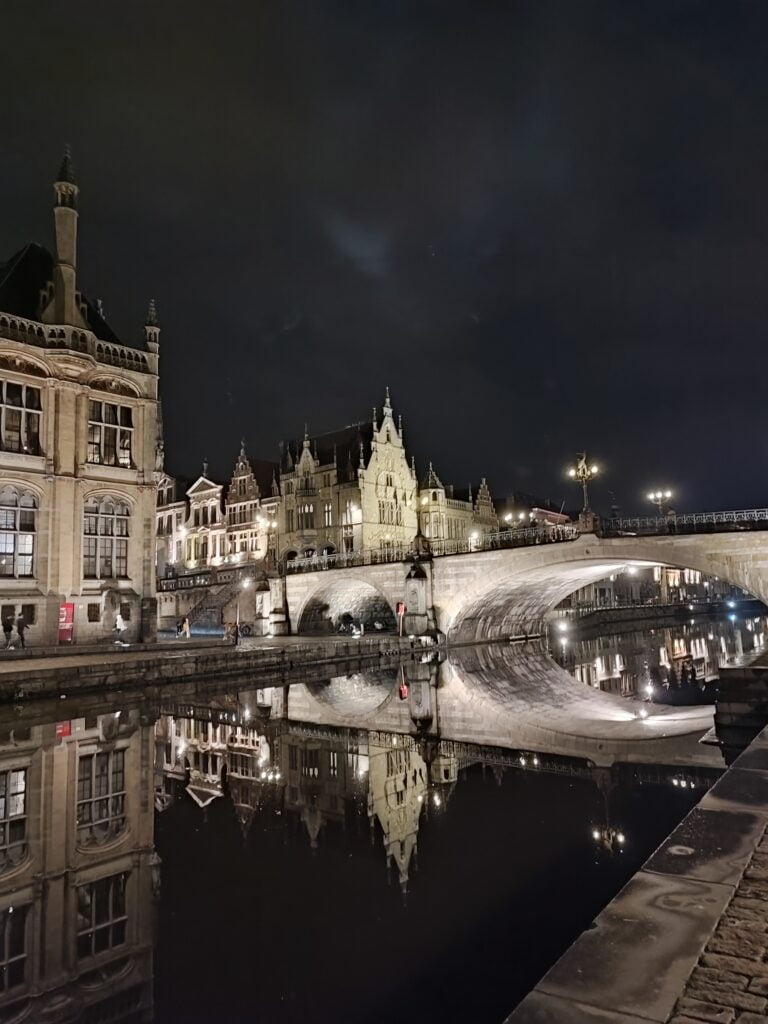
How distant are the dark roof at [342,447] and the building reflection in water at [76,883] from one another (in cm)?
4644

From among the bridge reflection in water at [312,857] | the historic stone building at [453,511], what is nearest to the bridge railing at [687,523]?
the bridge reflection in water at [312,857]

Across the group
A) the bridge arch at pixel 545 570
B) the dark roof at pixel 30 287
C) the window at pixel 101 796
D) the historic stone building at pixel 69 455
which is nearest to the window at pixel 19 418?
the historic stone building at pixel 69 455

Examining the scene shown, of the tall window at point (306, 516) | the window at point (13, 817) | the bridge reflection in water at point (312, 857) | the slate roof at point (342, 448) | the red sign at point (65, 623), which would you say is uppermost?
the slate roof at point (342, 448)

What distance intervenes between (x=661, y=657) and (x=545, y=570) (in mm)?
7936

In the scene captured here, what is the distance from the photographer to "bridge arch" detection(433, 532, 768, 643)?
1073 inches

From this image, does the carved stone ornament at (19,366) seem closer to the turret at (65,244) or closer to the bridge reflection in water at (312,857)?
the turret at (65,244)

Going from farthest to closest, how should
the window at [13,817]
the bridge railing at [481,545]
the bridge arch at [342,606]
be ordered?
the bridge arch at [342,606] < the bridge railing at [481,545] < the window at [13,817]

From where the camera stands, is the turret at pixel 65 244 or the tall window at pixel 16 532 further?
the turret at pixel 65 244

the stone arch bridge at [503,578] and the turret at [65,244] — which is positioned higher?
the turret at [65,244]

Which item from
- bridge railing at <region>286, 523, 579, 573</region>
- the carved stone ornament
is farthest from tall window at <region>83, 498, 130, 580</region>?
bridge railing at <region>286, 523, 579, 573</region>

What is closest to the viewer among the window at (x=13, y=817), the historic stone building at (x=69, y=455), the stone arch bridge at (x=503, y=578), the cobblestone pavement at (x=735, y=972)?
the cobblestone pavement at (x=735, y=972)

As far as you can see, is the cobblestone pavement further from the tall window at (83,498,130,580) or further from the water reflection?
the tall window at (83,498,130,580)

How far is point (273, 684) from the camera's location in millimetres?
25406

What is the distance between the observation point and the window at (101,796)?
9.40m
